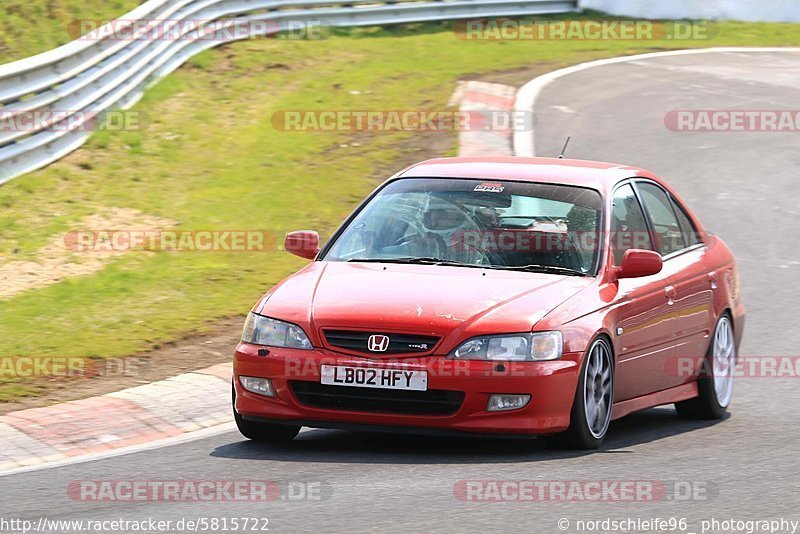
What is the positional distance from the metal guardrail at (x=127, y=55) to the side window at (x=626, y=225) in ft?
25.7

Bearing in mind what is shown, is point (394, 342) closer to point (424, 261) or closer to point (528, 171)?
point (424, 261)

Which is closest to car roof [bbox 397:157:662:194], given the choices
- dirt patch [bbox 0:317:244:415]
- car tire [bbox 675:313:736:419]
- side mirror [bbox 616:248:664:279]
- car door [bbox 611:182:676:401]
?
car door [bbox 611:182:676:401]

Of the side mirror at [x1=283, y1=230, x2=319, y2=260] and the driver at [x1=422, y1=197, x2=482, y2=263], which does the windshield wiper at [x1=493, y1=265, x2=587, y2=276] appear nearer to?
the driver at [x1=422, y1=197, x2=482, y2=263]

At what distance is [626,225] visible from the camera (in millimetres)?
8945

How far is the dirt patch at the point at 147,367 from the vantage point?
9508 mm

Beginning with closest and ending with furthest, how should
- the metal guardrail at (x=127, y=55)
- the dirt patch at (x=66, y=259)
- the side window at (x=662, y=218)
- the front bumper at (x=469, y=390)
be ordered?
the front bumper at (x=469, y=390)
the side window at (x=662, y=218)
the dirt patch at (x=66, y=259)
the metal guardrail at (x=127, y=55)

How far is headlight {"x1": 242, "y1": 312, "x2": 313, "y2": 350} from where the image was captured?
7695mm

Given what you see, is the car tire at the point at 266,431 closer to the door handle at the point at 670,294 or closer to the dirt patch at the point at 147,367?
the dirt patch at the point at 147,367

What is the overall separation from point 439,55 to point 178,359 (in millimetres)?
13599

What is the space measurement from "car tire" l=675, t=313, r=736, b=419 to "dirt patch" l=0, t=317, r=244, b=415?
3302 millimetres

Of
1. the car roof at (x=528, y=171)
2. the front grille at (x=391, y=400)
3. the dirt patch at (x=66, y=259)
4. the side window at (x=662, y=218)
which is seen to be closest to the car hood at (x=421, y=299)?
the front grille at (x=391, y=400)

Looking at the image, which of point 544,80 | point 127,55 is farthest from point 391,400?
point 544,80

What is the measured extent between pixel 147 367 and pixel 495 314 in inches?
142

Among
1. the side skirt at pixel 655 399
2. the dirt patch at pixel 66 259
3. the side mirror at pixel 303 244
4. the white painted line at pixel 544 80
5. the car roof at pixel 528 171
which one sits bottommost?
the dirt patch at pixel 66 259
